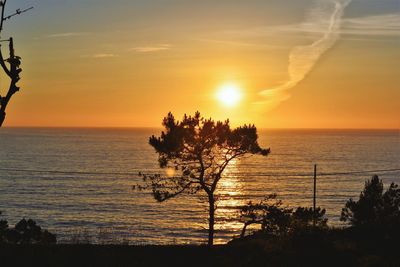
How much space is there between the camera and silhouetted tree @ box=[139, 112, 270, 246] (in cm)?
2953

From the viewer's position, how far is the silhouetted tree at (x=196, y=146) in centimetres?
2953

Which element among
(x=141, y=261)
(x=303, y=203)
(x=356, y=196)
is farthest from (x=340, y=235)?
(x=356, y=196)

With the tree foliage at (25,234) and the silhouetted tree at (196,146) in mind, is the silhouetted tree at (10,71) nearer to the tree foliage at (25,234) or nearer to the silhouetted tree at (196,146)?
the silhouetted tree at (196,146)

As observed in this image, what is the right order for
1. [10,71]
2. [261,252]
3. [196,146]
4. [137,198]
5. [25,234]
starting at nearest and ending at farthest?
[10,71], [261,252], [196,146], [25,234], [137,198]

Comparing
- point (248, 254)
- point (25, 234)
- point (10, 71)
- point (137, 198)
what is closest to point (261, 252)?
point (248, 254)

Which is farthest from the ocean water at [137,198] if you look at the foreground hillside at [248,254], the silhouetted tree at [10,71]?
the silhouetted tree at [10,71]

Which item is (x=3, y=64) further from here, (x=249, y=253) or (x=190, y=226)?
(x=190, y=226)

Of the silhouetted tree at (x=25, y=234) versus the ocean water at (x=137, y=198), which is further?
the ocean water at (x=137, y=198)

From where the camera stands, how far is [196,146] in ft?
98.3

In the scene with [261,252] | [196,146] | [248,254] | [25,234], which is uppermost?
[196,146]

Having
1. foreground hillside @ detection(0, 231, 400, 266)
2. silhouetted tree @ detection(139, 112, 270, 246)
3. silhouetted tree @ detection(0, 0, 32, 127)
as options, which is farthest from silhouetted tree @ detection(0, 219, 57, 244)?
silhouetted tree @ detection(0, 0, 32, 127)

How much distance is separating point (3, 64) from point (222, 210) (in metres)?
74.6

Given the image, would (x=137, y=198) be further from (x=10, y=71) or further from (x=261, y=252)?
(x=10, y=71)

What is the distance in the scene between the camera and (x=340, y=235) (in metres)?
17.8
